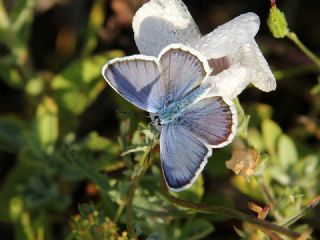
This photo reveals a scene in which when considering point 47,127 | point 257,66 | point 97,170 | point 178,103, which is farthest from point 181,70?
point 47,127

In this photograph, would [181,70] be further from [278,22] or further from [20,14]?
[20,14]

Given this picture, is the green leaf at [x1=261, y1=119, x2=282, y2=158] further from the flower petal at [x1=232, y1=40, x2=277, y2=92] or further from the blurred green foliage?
the flower petal at [x1=232, y1=40, x2=277, y2=92]

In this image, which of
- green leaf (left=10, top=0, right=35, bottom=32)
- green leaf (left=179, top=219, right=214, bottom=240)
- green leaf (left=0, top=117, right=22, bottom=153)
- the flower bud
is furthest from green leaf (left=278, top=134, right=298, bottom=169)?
green leaf (left=10, top=0, right=35, bottom=32)

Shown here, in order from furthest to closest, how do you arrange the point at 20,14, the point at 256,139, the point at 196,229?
the point at 20,14
the point at 256,139
the point at 196,229

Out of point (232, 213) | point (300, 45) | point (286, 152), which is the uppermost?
point (300, 45)

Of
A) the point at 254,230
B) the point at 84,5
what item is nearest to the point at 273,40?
the point at 84,5

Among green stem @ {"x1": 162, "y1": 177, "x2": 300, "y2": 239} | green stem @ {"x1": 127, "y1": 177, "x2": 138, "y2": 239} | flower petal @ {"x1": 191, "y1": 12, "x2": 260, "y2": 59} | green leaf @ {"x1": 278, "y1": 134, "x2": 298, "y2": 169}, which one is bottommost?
green leaf @ {"x1": 278, "y1": 134, "x2": 298, "y2": 169}
